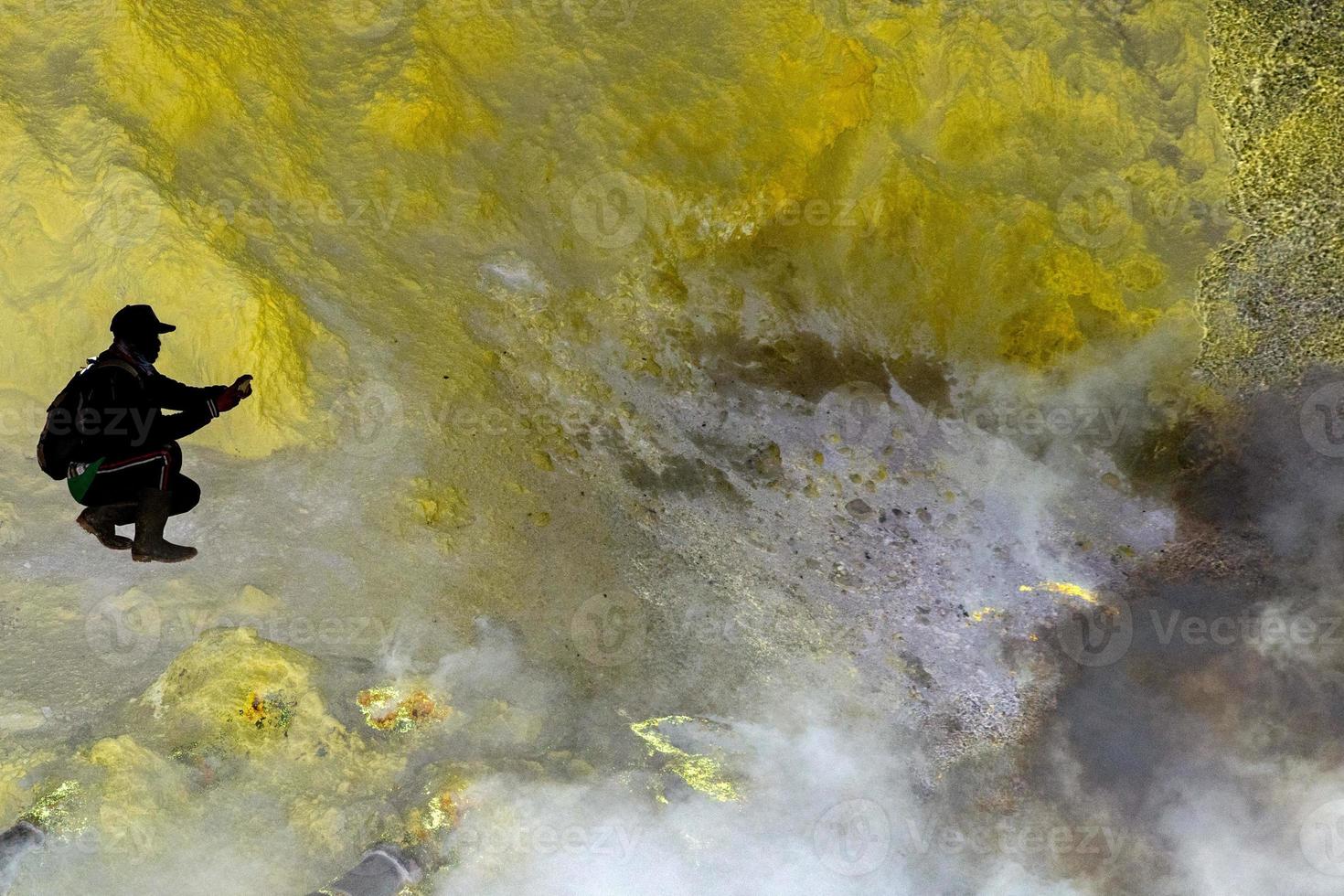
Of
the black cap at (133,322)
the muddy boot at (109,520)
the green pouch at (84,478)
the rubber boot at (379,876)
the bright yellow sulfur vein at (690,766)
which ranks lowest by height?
the rubber boot at (379,876)

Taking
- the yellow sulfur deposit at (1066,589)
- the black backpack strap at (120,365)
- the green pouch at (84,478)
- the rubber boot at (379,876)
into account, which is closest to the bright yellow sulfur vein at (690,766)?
the rubber boot at (379,876)

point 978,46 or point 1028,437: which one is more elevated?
point 978,46

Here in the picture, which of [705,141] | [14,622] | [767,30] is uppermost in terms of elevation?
[767,30]

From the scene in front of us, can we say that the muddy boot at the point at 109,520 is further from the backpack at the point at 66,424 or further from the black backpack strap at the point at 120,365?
the black backpack strap at the point at 120,365

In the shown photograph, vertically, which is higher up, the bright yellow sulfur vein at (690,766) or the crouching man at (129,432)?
the crouching man at (129,432)

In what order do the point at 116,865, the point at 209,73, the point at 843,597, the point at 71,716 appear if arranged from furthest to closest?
the point at 843,597 < the point at 209,73 < the point at 71,716 < the point at 116,865

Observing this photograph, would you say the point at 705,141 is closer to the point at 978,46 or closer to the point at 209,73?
the point at 978,46

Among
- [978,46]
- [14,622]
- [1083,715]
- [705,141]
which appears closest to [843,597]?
[1083,715]

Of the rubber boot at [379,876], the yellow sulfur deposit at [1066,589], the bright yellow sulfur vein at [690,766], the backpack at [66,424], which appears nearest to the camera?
the backpack at [66,424]
